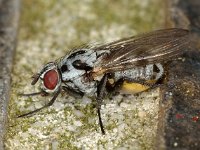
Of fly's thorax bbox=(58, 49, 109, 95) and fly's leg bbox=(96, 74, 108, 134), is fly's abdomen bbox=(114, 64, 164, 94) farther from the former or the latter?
fly's thorax bbox=(58, 49, 109, 95)

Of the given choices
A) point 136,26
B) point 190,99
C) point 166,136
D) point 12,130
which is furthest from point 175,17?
point 12,130

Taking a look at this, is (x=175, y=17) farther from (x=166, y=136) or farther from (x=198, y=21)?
(x=166, y=136)

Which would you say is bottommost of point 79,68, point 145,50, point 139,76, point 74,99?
point 74,99

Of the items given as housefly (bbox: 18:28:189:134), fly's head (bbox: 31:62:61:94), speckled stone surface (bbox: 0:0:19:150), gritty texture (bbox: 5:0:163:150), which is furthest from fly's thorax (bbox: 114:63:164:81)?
speckled stone surface (bbox: 0:0:19:150)

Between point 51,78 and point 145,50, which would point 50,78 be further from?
point 145,50

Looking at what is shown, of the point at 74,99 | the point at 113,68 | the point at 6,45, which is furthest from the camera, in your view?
the point at 6,45

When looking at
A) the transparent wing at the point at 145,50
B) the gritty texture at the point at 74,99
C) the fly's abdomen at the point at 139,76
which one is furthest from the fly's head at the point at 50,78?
the fly's abdomen at the point at 139,76

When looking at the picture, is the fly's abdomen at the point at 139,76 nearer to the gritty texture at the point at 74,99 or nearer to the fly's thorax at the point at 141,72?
the fly's thorax at the point at 141,72

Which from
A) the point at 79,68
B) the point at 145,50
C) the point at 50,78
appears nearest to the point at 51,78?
the point at 50,78
